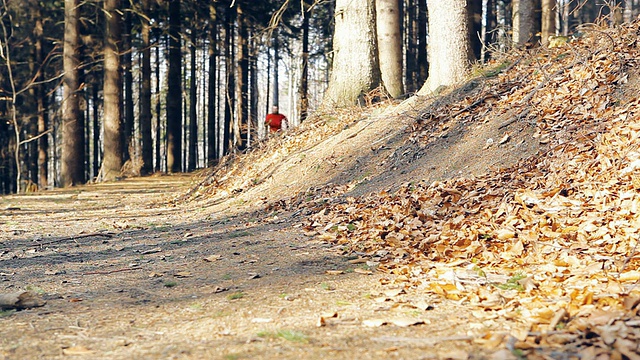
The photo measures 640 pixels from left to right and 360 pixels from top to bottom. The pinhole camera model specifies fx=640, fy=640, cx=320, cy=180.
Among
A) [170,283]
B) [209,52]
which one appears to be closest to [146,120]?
[209,52]

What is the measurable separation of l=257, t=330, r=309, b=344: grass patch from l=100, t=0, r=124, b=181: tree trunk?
17197 millimetres

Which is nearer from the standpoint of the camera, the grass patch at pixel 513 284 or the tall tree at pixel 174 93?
the grass patch at pixel 513 284

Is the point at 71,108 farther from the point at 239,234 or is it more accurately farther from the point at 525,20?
the point at 239,234

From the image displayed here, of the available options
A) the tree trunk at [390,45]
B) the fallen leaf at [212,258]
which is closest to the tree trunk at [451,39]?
the tree trunk at [390,45]

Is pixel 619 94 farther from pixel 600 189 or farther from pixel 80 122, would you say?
pixel 80 122

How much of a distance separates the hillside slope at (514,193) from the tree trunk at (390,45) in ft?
6.88

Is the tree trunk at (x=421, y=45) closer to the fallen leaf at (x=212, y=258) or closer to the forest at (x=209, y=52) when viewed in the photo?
the forest at (x=209, y=52)

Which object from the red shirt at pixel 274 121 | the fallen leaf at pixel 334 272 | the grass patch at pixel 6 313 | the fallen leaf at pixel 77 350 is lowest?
the fallen leaf at pixel 77 350

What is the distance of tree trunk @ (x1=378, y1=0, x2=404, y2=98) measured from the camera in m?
13.2

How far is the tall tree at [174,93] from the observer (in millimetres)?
22547

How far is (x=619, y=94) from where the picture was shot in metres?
6.84

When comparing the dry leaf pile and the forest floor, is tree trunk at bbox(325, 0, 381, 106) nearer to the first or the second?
the forest floor

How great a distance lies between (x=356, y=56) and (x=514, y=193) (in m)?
7.39

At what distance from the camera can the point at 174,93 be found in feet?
73.9
